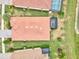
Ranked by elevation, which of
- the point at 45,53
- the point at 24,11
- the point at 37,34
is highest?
the point at 24,11

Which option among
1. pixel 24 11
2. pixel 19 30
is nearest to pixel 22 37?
pixel 19 30

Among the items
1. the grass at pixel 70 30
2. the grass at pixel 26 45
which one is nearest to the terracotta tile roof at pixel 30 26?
the grass at pixel 26 45

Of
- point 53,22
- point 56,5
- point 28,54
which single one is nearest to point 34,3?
point 56,5

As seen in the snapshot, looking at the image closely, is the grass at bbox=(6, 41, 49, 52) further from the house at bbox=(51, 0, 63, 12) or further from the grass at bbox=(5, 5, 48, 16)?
the house at bbox=(51, 0, 63, 12)

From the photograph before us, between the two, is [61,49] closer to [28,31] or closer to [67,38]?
[67,38]

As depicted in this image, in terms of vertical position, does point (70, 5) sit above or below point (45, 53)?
above

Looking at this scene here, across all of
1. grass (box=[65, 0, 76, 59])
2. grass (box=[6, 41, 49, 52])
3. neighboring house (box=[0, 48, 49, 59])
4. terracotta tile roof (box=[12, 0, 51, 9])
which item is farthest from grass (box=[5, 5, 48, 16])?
neighboring house (box=[0, 48, 49, 59])

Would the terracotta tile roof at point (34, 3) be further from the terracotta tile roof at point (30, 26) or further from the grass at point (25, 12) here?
the terracotta tile roof at point (30, 26)

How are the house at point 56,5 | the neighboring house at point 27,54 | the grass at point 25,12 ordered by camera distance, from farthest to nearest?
1. the grass at point 25,12
2. the house at point 56,5
3. the neighboring house at point 27,54
